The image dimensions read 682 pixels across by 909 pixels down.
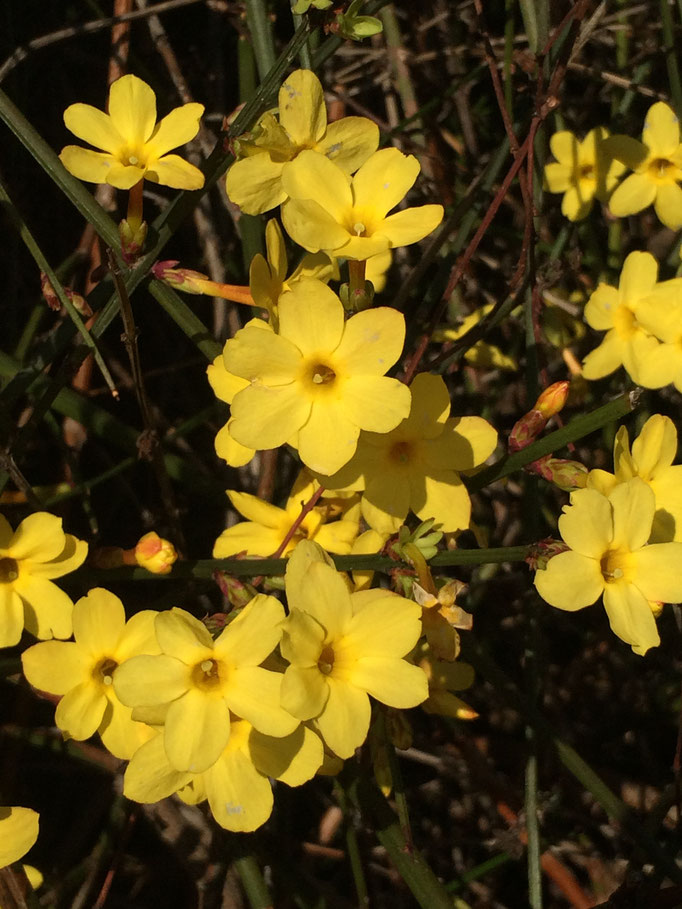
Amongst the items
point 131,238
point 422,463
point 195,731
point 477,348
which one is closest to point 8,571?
point 195,731

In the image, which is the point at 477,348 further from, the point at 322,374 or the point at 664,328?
the point at 322,374

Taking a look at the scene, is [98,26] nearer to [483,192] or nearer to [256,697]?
[483,192]

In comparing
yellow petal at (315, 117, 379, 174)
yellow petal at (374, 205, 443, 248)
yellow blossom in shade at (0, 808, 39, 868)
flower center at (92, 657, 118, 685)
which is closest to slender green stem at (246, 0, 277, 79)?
yellow petal at (315, 117, 379, 174)

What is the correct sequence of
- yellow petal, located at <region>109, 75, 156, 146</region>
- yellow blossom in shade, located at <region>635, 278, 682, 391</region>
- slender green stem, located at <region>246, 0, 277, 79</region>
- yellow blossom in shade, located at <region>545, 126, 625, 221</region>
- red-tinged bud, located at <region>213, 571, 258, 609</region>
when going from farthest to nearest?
1. yellow blossom in shade, located at <region>545, 126, 625, 221</region>
2. yellow blossom in shade, located at <region>635, 278, 682, 391</region>
3. slender green stem, located at <region>246, 0, 277, 79</region>
4. yellow petal, located at <region>109, 75, 156, 146</region>
5. red-tinged bud, located at <region>213, 571, 258, 609</region>

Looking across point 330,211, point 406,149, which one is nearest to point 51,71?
point 406,149

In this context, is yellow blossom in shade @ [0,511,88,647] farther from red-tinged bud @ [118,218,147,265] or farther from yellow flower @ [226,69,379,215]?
yellow flower @ [226,69,379,215]
